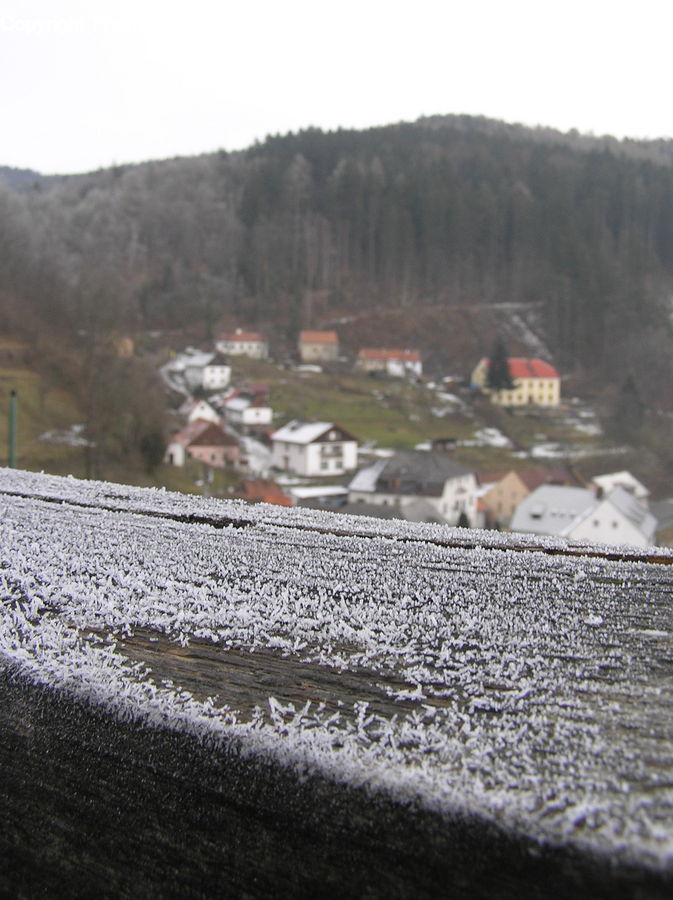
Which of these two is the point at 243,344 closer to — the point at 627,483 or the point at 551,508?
the point at 627,483

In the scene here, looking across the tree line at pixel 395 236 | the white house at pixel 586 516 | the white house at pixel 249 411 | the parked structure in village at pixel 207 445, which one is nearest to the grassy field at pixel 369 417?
the white house at pixel 249 411

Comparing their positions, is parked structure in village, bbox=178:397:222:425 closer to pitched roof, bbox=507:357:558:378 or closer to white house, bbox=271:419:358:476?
white house, bbox=271:419:358:476

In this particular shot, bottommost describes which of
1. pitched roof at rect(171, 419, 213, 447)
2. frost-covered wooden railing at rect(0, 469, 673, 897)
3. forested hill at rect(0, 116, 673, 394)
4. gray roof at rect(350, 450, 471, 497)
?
gray roof at rect(350, 450, 471, 497)

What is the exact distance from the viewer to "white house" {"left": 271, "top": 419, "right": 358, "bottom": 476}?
3731 cm

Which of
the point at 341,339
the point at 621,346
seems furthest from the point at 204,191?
the point at 621,346

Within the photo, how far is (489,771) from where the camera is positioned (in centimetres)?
64

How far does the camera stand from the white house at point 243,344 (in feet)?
212

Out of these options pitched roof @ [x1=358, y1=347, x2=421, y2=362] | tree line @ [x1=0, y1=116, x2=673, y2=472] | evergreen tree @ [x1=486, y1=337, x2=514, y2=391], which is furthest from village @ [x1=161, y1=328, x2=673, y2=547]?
tree line @ [x1=0, y1=116, x2=673, y2=472]

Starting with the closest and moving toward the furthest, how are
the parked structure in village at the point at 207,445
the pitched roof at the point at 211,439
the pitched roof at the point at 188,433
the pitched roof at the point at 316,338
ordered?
the pitched roof at the point at 188,433, the parked structure in village at the point at 207,445, the pitched roof at the point at 211,439, the pitched roof at the point at 316,338

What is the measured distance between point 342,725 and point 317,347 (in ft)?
220

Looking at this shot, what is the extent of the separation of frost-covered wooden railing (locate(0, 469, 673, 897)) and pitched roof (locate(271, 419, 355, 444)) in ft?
118

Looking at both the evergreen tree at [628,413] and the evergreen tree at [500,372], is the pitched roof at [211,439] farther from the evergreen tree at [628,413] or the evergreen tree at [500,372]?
the evergreen tree at [500,372]

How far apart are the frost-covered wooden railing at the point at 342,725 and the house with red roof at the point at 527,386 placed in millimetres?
58784

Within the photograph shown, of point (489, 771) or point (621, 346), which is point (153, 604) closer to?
point (489, 771)
